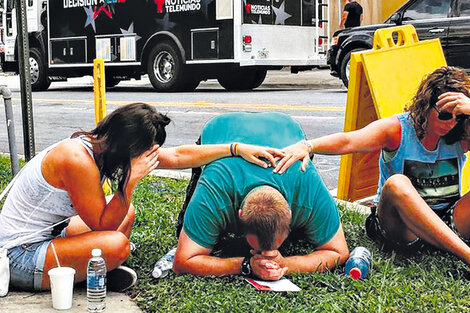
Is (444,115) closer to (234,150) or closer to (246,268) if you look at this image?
(234,150)

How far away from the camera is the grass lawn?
3.74 meters

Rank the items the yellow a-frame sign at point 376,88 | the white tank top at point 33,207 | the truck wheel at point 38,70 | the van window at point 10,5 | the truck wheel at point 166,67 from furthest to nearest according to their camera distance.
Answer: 1. the van window at point 10,5
2. the truck wheel at point 38,70
3. the truck wheel at point 166,67
4. the yellow a-frame sign at point 376,88
5. the white tank top at point 33,207

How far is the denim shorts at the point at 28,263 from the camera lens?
3920 millimetres

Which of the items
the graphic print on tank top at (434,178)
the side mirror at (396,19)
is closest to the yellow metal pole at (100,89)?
the graphic print on tank top at (434,178)

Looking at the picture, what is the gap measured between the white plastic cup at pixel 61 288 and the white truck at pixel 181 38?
1196 centimetres

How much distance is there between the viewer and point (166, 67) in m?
16.9

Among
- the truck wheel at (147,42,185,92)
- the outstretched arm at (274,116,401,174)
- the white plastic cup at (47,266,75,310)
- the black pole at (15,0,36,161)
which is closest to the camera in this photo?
the white plastic cup at (47,266,75,310)

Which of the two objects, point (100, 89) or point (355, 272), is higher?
point (100, 89)

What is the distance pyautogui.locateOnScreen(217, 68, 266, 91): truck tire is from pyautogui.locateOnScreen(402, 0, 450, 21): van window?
4586mm

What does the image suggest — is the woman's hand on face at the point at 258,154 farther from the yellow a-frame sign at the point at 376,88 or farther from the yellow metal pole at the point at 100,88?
the yellow metal pole at the point at 100,88

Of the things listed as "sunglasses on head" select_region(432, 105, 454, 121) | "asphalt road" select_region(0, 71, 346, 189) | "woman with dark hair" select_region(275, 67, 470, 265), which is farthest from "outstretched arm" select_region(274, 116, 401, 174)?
"asphalt road" select_region(0, 71, 346, 189)

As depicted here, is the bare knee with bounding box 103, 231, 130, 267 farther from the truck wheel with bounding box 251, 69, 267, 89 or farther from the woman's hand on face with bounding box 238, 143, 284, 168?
the truck wheel with bounding box 251, 69, 267, 89

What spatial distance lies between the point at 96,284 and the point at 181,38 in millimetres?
12743

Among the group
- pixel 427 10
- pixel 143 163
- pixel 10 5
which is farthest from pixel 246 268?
pixel 10 5
